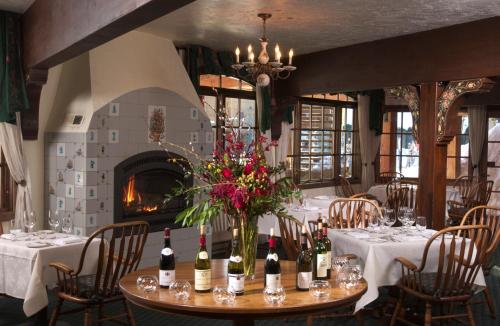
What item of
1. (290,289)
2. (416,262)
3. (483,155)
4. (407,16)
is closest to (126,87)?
(407,16)

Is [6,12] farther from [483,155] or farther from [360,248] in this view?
[483,155]

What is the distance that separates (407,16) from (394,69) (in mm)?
1244

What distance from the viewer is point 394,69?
21.2 feet

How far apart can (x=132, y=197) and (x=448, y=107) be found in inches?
140

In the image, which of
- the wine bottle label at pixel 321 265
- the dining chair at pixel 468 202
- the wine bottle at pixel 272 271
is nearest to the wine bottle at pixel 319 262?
the wine bottle label at pixel 321 265

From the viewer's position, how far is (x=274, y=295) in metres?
2.34

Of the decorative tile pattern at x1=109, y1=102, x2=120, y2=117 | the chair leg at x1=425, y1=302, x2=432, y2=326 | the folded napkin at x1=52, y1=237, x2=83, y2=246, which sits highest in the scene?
the decorative tile pattern at x1=109, y1=102, x2=120, y2=117

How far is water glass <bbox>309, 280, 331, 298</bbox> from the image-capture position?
2411 mm

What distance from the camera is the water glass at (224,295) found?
2324 millimetres

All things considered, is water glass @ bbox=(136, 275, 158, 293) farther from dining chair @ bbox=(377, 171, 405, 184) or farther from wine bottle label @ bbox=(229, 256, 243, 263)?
dining chair @ bbox=(377, 171, 405, 184)

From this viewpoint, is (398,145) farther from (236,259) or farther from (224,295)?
(224,295)

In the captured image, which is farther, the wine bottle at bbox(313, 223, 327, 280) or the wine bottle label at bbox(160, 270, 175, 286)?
the wine bottle at bbox(313, 223, 327, 280)

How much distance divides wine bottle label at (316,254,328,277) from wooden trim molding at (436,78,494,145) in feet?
12.9

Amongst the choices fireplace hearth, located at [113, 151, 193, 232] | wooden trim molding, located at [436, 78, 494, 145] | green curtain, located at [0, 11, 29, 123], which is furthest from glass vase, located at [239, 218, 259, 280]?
wooden trim molding, located at [436, 78, 494, 145]
